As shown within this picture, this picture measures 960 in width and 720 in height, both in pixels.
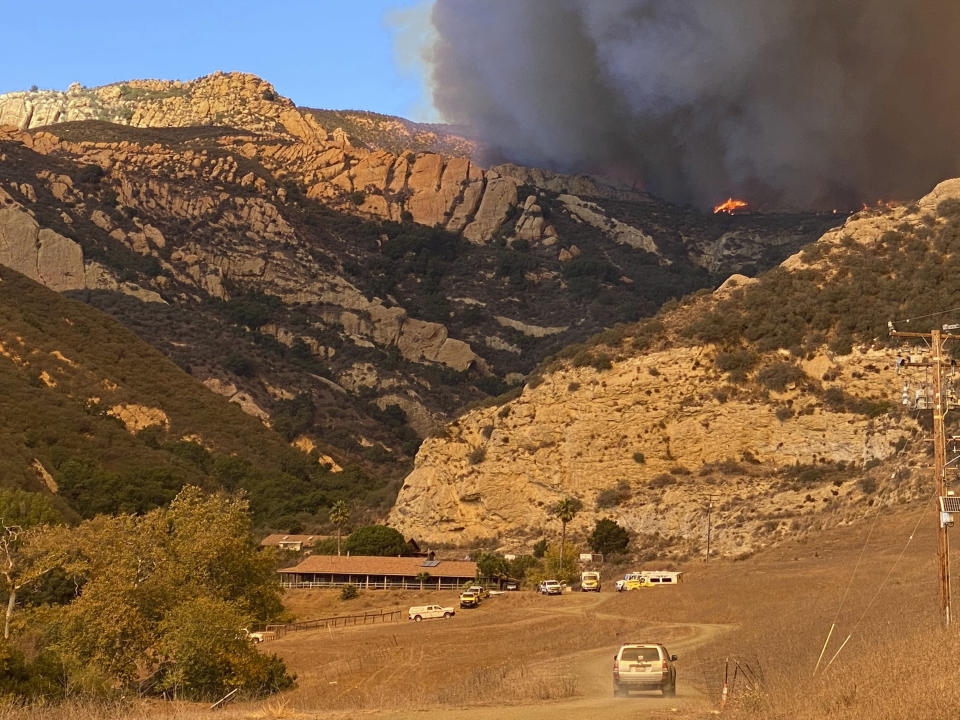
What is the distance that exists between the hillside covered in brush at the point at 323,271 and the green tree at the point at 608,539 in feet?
189

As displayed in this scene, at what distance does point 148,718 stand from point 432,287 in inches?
6490

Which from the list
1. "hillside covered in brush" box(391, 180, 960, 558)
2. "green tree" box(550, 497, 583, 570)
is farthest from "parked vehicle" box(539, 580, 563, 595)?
"green tree" box(550, 497, 583, 570)

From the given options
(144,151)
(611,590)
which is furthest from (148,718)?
(144,151)

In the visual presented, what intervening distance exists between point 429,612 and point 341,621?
5216 millimetres

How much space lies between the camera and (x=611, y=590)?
5497cm

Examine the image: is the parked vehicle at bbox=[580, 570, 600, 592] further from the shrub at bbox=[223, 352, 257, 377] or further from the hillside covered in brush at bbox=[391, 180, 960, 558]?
the shrub at bbox=[223, 352, 257, 377]

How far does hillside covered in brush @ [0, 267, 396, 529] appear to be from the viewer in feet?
271

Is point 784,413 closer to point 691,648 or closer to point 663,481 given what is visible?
point 663,481

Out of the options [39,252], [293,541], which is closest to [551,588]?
[293,541]

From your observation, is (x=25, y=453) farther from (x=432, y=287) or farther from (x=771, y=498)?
(x=432, y=287)

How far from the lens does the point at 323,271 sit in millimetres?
170250

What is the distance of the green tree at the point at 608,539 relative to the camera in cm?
6322

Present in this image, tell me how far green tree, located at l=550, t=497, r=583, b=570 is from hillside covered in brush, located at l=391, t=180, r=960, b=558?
569mm

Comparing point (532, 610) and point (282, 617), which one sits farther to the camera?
point (532, 610)
